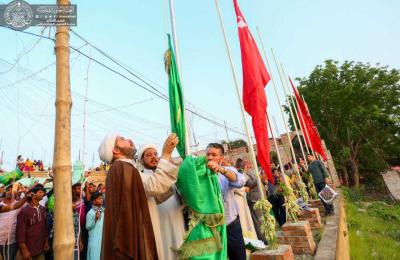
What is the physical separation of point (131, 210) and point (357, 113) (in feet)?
67.0

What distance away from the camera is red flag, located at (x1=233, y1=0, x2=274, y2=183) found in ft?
12.8

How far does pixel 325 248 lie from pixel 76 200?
4.25 metres

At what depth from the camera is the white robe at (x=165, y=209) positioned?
2059 millimetres

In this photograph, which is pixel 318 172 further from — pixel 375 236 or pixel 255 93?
pixel 255 93

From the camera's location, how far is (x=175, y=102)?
2.62m

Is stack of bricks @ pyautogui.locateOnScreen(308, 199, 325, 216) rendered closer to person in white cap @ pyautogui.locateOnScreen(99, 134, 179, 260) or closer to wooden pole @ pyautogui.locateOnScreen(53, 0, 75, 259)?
person in white cap @ pyautogui.locateOnScreen(99, 134, 179, 260)

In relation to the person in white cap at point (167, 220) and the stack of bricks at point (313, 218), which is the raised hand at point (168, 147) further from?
the stack of bricks at point (313, 218)

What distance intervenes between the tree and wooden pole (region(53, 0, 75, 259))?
809 inches

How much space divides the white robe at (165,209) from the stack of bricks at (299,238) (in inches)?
Answer: 86.3

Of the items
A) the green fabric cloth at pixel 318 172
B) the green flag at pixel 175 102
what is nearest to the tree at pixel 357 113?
the green fabric cloth at pixel 318 172

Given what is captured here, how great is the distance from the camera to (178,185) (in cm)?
223

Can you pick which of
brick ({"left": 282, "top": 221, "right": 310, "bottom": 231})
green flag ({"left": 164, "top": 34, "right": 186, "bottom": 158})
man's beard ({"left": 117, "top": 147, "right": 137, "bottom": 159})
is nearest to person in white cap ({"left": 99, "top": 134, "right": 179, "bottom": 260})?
man's beard ({"left": 117, "top": 147, "right": 137, "bottom": 159})

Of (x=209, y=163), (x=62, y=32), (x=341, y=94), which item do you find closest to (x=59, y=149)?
(x=62, y=32)

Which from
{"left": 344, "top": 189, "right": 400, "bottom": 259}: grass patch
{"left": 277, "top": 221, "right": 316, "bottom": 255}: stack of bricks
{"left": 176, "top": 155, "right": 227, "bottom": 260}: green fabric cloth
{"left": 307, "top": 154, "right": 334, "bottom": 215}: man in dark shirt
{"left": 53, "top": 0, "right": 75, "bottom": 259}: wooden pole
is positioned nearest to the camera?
{"left": 53, "top": 0, "right": 75, "bottom": 259}: wooden pole
